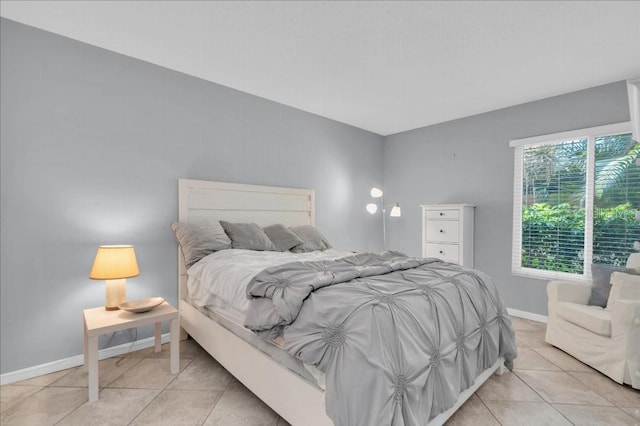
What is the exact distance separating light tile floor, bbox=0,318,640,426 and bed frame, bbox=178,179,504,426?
0.42 feet

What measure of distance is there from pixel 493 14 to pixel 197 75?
253cm

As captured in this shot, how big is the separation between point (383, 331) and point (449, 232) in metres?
2.99

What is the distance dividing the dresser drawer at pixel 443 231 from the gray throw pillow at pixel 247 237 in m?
2.18

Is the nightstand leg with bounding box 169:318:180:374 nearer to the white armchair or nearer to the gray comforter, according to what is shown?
the gray comforter

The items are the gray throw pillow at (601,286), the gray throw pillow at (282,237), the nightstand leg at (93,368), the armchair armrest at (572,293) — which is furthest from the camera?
the gray throw pillow at (282,237)

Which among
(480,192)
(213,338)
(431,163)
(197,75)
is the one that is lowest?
(213,338)

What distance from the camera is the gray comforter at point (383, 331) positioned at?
1226 mm

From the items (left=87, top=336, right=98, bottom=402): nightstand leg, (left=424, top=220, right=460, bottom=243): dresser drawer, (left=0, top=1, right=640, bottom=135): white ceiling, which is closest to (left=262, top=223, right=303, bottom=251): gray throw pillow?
(left=0, top=1, right=640, bottom=135): white ceiling

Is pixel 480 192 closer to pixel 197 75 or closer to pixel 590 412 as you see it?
pixel 590 412

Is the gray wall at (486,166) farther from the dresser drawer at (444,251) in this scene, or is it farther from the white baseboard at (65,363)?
the white baseboard at (65,363)

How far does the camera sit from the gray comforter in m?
1.23

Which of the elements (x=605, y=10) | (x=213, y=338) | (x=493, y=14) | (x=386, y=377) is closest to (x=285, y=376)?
(x=386, y=377)

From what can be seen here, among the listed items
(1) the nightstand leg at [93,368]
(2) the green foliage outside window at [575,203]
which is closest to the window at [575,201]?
(2) the green foliage outside window at [575,203]

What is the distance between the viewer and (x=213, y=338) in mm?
2283
